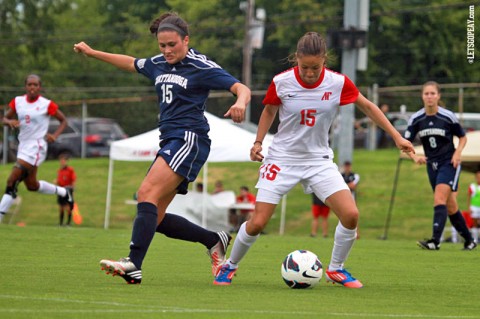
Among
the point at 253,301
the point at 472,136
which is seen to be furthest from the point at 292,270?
the point at 472,136

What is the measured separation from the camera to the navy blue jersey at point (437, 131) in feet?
47.1

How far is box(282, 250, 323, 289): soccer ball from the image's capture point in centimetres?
849

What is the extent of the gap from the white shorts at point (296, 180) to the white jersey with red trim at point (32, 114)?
31.7ft

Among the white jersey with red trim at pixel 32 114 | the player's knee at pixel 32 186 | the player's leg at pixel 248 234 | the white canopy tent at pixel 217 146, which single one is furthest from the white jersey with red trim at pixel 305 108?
the white canopy tent at pixel 217 146

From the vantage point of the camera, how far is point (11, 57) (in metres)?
51.8

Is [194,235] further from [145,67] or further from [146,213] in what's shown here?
[145,67]

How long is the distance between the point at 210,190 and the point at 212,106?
16.7ft

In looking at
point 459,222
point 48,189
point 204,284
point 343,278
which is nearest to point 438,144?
point 459,222

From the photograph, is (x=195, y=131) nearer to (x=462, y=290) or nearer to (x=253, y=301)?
(x=253, y=301)

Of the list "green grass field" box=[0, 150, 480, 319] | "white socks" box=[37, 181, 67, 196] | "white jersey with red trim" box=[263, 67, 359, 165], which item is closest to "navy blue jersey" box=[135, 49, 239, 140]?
"white jersey with red trim" box=[263, 67, 359, 165]

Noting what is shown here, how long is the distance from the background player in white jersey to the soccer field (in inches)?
161

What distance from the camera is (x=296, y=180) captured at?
8.49 m

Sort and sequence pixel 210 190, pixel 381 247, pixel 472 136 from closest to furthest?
pixel 381 247, pixel 472 136, pixel 210 190

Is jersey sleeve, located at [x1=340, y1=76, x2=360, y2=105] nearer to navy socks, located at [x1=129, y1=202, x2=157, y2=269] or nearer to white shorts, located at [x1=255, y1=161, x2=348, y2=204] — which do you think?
white shorts, located at [x1=255, y1=161, x2=348, y2=204]
